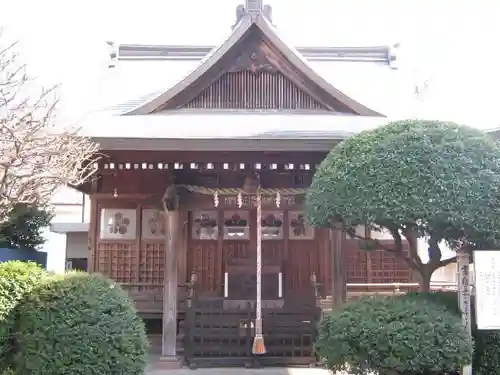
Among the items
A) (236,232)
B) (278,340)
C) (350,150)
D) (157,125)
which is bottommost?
(278,340)

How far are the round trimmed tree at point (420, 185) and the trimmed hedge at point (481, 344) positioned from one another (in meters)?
0.69

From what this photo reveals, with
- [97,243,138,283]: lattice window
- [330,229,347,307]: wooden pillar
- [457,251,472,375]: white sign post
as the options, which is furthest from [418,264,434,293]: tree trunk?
[97,243,138,283]: lattice window

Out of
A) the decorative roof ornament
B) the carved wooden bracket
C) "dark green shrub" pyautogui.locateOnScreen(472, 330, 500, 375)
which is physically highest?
the decorative roof ornament

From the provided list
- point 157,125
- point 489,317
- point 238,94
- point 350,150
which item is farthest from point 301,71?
point 489,317

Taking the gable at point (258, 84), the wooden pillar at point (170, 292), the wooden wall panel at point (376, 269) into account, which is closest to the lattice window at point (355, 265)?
the wooden wall panel at point (376, 269)

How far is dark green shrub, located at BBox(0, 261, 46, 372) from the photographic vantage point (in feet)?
22.1

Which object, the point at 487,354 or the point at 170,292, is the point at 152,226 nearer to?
the point at 170,292

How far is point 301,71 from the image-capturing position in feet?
33.7

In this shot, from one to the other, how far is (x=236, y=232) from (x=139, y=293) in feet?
7.66

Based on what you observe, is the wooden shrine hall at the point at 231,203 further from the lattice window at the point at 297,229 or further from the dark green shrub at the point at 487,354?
the dark green shrub at the point at 487,354

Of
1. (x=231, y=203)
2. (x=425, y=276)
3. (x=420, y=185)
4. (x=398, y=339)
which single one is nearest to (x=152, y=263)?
(x=231, y=203)

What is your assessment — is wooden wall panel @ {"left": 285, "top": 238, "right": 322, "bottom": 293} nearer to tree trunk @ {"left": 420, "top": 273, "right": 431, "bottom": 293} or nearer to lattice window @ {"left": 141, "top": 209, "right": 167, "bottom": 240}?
lattice window @ {"left": 141, "top": 209, "right": 167, "bottom": 240}

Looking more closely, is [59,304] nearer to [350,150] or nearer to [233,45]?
[350,150]

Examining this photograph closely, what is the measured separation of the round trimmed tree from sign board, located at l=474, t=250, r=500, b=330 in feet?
0.85
